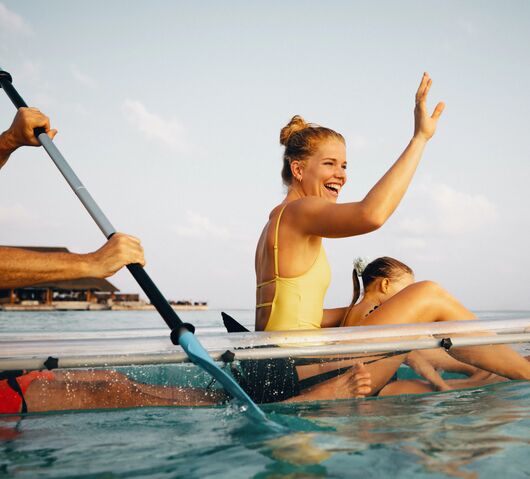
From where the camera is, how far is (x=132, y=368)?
2227 millimetres

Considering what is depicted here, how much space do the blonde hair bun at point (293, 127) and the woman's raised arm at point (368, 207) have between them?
0.69 metres

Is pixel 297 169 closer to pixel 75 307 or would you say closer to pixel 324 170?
pixel 324 170

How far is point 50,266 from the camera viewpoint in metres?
2.00

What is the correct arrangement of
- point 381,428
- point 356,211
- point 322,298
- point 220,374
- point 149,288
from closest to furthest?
point 381,428 < point 220,374 < point 356,211 < point 149,288 < point 322,298

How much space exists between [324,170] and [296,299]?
2.57 ft

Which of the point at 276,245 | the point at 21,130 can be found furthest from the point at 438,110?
the point at 21,130

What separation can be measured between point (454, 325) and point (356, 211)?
31.1 inches

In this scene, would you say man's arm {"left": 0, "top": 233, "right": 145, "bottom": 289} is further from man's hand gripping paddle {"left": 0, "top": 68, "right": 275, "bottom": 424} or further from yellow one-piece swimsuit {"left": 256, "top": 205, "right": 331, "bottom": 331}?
yellow one-piece swimsuit {"left": 256, "top": 205, "right": 331, "bottom": 331}

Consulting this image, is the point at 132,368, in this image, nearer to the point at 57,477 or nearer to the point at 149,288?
the point at 149,288

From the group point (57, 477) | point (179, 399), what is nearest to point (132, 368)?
point (179, 399)

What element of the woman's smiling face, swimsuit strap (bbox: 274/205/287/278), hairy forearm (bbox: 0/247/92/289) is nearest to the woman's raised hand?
the woman's smiling face

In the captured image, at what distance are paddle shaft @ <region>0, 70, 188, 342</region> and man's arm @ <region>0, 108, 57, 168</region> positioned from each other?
0.14 ft

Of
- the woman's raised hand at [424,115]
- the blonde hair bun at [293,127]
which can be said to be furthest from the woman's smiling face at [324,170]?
the woman's raised hand at [424,115]

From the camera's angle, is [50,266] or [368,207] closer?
[50,266]
